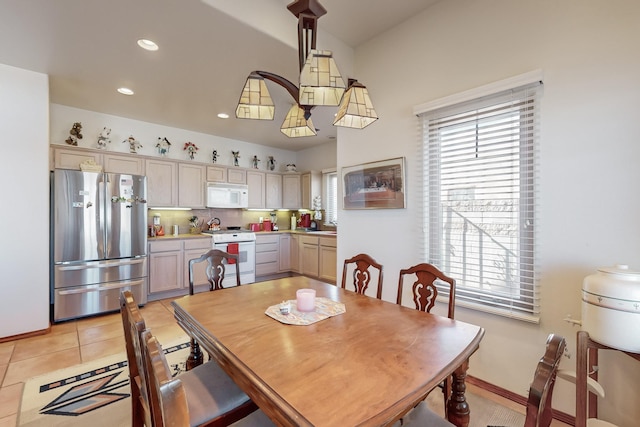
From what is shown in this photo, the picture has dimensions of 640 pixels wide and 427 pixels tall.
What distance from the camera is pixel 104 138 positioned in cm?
399

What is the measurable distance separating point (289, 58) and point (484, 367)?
9.74 feet

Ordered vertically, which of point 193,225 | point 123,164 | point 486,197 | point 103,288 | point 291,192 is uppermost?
point 123,164

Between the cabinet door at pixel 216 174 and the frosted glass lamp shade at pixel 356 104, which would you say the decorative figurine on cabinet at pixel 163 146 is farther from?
the frosted glass lamp shade at pixel 356 104

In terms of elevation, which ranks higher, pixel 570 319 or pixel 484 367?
pixel 570 319

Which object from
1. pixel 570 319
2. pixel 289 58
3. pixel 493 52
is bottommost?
pixel 570 319

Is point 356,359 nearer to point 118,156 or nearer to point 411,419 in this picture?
point 411,419

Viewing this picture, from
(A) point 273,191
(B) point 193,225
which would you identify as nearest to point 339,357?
(B) point 193,225

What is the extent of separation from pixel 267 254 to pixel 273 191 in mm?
1292

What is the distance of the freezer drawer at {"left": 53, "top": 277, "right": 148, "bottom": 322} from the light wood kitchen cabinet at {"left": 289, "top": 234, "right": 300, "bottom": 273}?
8.52 feet

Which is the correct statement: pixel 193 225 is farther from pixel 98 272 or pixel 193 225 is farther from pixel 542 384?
pixel 542 384

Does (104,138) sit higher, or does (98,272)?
(104,138)

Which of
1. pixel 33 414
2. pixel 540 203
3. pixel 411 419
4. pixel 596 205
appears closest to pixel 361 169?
pixel 540 203

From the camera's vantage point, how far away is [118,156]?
396 centimetres

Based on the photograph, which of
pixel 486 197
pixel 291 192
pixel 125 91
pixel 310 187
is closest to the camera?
pixel 486 197
